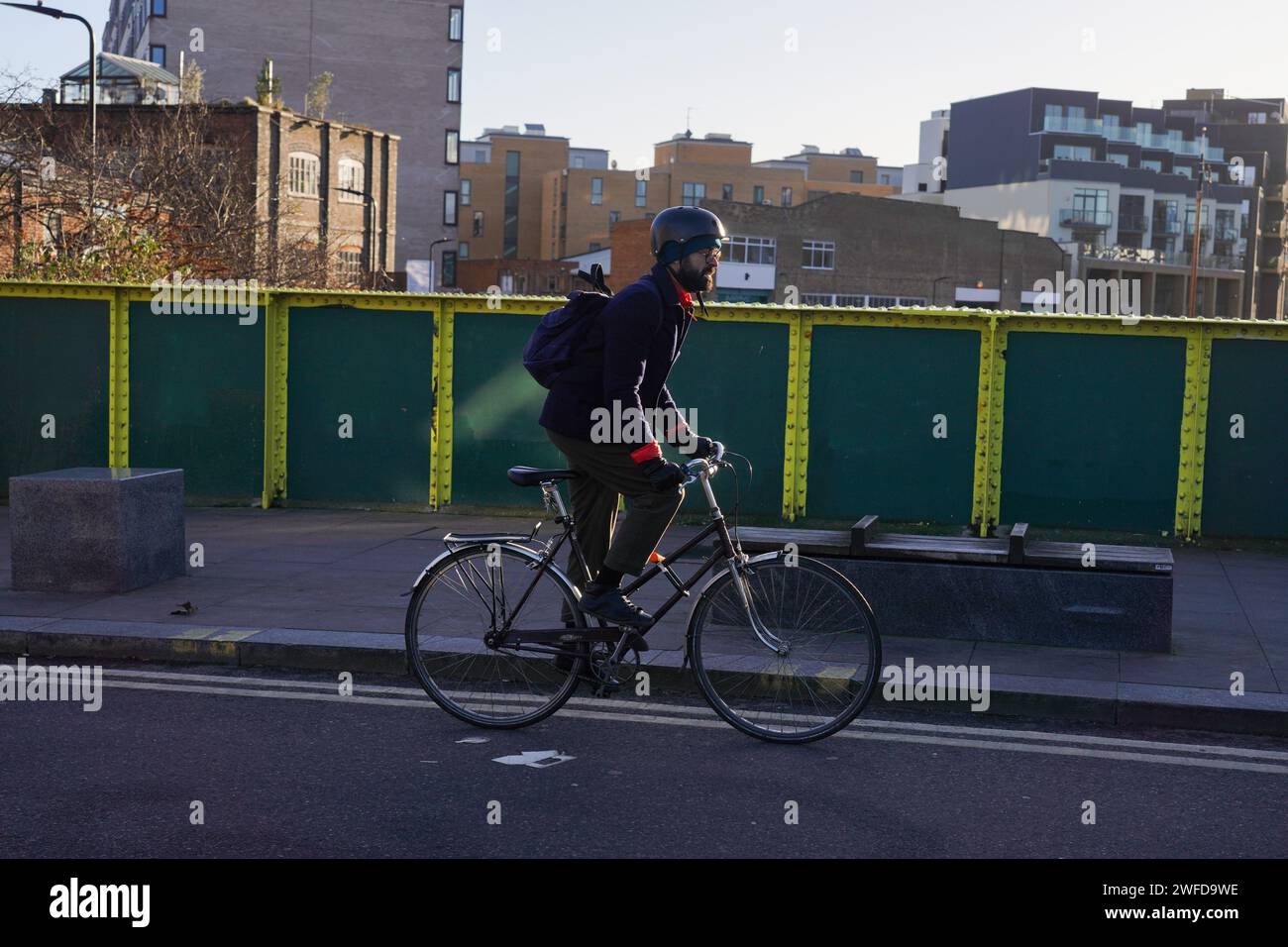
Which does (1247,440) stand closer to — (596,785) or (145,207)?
(596,785)

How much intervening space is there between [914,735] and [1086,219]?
105 m

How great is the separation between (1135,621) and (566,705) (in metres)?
2.97

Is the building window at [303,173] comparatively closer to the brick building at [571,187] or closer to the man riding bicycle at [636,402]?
the man riding bicycle at [636,402]

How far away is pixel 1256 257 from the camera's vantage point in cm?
11219

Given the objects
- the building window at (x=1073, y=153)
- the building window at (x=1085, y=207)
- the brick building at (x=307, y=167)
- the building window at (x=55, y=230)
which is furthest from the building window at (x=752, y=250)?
the building window at (x=55, y=230)

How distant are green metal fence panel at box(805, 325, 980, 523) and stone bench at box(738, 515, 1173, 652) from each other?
12.6 ft

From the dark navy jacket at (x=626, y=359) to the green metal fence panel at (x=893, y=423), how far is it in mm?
5806

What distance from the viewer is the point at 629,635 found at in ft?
19.9

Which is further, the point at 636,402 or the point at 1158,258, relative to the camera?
the point at 1158,258

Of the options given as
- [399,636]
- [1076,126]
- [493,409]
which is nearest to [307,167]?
[493,409]

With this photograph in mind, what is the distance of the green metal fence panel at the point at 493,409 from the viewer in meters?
12.4

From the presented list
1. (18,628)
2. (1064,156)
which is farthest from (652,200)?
(18,628)

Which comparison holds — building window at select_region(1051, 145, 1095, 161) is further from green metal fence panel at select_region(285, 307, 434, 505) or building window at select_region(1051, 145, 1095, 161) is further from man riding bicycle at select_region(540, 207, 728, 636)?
man riding bicycle at select_region(540, 207, 728, 636)
